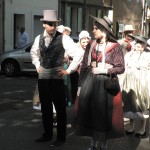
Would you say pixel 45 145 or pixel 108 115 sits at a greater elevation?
pixel 108 115

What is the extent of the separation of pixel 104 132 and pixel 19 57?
12.1m

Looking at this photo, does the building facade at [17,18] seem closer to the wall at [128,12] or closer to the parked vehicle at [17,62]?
the parked vehicle at [17,62]

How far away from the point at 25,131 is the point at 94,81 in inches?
94.4

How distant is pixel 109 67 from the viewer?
6.39 metres

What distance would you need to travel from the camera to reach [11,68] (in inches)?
728

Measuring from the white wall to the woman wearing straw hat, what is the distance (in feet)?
68.5

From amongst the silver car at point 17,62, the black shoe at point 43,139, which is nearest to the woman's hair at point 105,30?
the black shoe at point 43,139

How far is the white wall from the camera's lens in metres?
27.0

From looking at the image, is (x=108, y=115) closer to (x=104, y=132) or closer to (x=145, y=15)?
(x=104, y=132)

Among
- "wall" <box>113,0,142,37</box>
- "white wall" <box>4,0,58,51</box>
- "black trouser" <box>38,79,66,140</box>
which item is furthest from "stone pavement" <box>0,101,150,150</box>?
"wall" <box>113,0,142,37</box>

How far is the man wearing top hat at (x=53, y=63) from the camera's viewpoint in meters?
7.25

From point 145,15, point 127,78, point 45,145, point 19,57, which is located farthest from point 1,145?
point 145,15

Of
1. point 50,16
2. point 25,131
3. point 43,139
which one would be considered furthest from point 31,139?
point 50,16

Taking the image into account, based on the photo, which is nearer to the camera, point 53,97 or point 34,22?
Result: point 53,97
